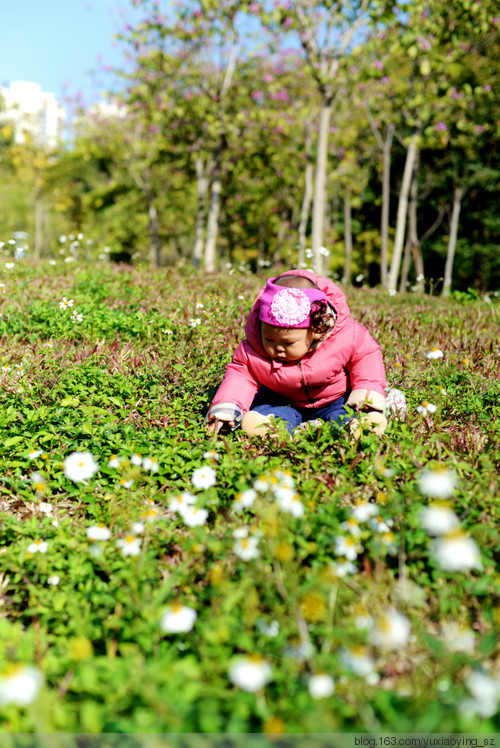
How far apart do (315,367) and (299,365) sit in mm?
95

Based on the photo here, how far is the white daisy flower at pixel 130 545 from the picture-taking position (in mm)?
2060

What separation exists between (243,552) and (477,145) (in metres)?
21.3

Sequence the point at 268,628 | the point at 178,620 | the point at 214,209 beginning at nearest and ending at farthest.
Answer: the point at 178,620 < the point at 268,628 < the point at 214,209

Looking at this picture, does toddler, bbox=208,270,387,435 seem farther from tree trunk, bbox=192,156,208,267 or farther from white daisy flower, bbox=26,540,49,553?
tree trunk, bbox=192,156,208,267

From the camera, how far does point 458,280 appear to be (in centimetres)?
2262

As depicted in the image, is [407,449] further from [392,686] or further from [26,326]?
[26,326]

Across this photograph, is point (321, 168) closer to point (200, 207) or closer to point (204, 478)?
point (200, 207)

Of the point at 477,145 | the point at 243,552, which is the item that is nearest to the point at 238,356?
the point at 243,552

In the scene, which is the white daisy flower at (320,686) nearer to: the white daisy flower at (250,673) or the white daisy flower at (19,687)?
the white daisy flower at (250,673)

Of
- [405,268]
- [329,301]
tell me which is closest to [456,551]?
[329,301]

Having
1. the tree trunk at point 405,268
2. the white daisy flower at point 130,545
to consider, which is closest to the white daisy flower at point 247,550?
the white daisy flower at point 130,545

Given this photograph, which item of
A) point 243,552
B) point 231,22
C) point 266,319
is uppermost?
point 231,22

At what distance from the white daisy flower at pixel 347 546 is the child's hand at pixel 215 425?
49.5 inches

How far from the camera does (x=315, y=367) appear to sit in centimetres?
323
